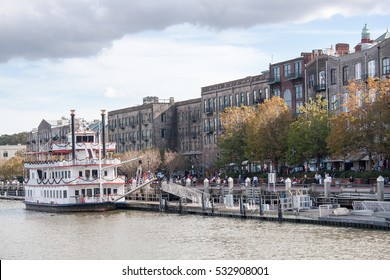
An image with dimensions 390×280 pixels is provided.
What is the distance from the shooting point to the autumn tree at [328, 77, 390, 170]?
69062 mm

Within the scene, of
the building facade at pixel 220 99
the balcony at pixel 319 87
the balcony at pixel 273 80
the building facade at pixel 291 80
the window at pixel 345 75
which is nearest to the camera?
the window at pixel 345 75

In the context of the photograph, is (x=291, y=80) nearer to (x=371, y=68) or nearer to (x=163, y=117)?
(x=371, y=68)

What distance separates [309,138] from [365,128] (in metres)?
8.55

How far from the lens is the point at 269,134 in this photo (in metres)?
84.8

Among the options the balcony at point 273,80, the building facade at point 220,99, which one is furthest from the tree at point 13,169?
the balcony at point 273,80

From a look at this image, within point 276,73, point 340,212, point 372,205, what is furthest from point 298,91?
point 340,212

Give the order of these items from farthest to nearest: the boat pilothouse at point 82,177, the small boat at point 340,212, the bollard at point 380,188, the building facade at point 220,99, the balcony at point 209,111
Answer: the balcony at point 209,111 → the building facade at point 220,99 → the boat pilothouse at point 82,177 → the bollard at point 380,188 → the small boat at point 340,212

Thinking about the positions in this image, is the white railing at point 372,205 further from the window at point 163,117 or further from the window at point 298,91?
the window at point 163,117

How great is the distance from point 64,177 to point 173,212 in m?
12.1

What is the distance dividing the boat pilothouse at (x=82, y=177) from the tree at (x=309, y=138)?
15.5m

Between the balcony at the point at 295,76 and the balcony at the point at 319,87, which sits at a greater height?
the balcony at the point at 295,76

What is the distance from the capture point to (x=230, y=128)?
305 feet

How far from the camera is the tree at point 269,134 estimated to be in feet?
279
